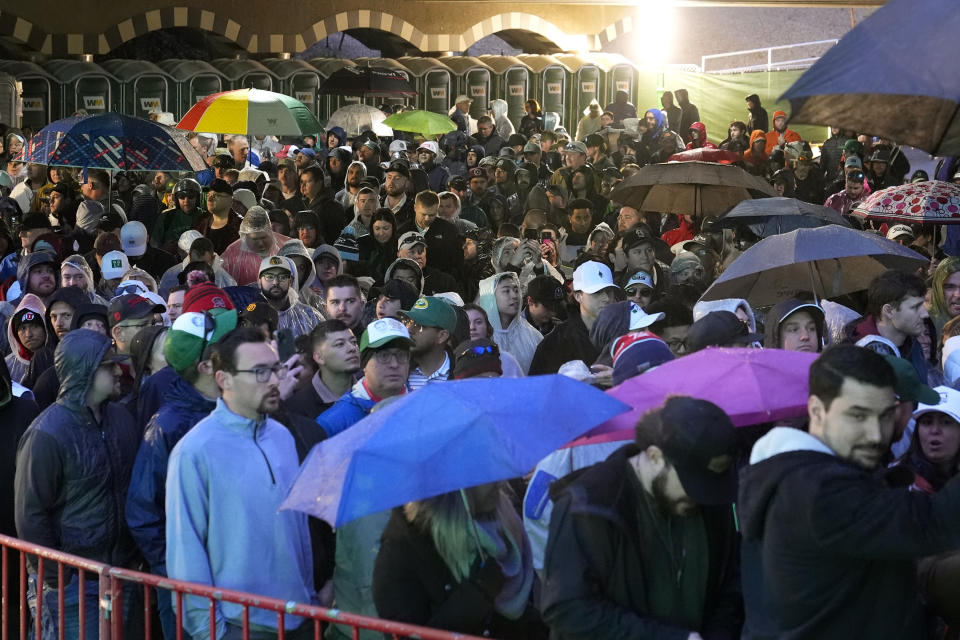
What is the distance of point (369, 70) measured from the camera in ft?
77.3

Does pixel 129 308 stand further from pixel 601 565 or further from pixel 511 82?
pixel 511 82

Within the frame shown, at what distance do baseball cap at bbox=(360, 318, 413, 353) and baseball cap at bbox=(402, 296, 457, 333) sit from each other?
2.95 ft

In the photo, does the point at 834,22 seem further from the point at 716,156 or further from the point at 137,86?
the point at 716,156

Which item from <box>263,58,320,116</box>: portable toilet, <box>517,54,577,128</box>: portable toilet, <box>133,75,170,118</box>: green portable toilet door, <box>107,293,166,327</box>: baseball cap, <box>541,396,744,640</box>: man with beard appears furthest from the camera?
<box>517,54,577,128</box>: portable toilet

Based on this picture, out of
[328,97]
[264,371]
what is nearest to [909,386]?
[264,371]

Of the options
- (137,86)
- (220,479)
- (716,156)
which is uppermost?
(137,86)

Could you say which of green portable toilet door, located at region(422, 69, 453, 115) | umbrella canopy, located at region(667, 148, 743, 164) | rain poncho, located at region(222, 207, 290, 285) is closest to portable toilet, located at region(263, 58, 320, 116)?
green portable toilet door, located at region(422, 69, 453, 115)

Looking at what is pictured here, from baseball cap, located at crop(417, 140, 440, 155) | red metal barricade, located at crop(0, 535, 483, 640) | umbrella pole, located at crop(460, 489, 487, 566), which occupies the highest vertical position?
baseball cap, located at crop(417, 140, 440, 155)

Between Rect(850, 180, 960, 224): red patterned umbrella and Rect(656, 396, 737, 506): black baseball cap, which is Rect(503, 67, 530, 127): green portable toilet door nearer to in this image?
Rect(850, 180, 960, 224): red patterned umbrella

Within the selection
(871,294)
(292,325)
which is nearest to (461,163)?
(292,325)

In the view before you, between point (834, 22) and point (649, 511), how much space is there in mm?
37006

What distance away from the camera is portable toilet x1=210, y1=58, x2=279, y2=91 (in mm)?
27938

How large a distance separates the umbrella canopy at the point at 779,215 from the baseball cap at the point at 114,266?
445cm

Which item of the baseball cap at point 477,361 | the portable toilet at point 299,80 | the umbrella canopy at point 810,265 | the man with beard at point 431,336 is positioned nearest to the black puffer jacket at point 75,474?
the baseball cap at point 477,361
